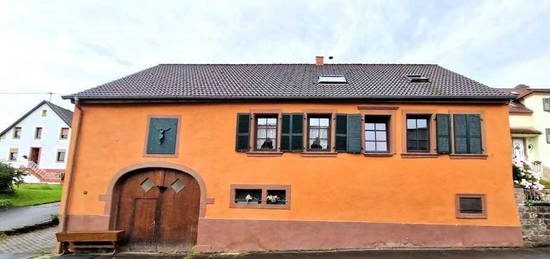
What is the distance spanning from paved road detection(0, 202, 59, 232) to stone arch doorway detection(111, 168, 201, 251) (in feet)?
20.5

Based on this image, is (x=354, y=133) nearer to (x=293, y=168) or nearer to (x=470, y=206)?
(x=293, y=168)

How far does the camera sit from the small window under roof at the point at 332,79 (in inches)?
531

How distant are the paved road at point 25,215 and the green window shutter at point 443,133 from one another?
16412 mm

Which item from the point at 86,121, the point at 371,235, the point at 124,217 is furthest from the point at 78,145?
the point at 371,235

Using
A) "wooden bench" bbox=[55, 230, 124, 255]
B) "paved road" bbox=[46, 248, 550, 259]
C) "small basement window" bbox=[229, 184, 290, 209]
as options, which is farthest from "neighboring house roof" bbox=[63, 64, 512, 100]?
"paved road" bbox=[46, 248, 550, 259]

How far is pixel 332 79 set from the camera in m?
13.8

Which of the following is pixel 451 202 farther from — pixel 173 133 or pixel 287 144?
pixel 173 133

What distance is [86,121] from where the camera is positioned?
1209 centimetres

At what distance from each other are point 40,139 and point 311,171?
35415mm

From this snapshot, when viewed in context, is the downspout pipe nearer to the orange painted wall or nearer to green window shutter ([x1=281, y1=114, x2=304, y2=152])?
the orange painted wall

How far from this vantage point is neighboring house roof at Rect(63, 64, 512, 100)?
1164 cm

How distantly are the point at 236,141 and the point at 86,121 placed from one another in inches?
208

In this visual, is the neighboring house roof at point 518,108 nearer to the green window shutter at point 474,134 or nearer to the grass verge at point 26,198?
the green window shutter at point 474,134

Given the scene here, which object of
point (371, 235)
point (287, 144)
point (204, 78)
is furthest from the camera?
point (204, 78)
